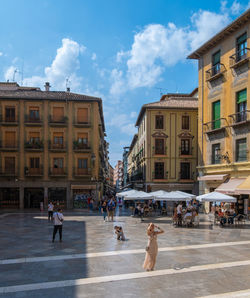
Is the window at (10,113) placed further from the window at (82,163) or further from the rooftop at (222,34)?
the rooftop at (222,34)

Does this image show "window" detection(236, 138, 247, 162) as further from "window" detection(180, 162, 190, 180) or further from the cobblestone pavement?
"window" detection(180, 162, 190, 180)

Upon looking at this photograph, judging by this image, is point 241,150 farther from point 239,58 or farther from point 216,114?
point 239,58

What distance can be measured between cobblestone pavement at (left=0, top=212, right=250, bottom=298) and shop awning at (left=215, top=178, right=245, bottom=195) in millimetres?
7746

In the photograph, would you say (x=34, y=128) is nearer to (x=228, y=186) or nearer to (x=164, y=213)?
(x=164, y=213)

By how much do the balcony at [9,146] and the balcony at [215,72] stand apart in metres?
23.7

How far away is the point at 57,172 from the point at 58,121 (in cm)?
637

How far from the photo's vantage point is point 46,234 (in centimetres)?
1659

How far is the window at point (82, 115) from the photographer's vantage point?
37688 mm

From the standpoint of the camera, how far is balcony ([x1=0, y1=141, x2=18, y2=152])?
36.3m

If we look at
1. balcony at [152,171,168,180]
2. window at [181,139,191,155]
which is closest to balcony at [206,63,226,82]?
window at [181,139,191,155]

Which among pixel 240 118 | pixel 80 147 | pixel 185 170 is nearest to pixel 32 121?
pixel 80 147

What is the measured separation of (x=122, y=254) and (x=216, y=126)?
19.5m

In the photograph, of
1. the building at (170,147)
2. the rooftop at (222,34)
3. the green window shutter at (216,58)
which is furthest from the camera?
the building at (170,147)

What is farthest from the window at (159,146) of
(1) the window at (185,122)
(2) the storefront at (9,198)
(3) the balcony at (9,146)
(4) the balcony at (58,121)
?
(2) the storefront at (9,198)
